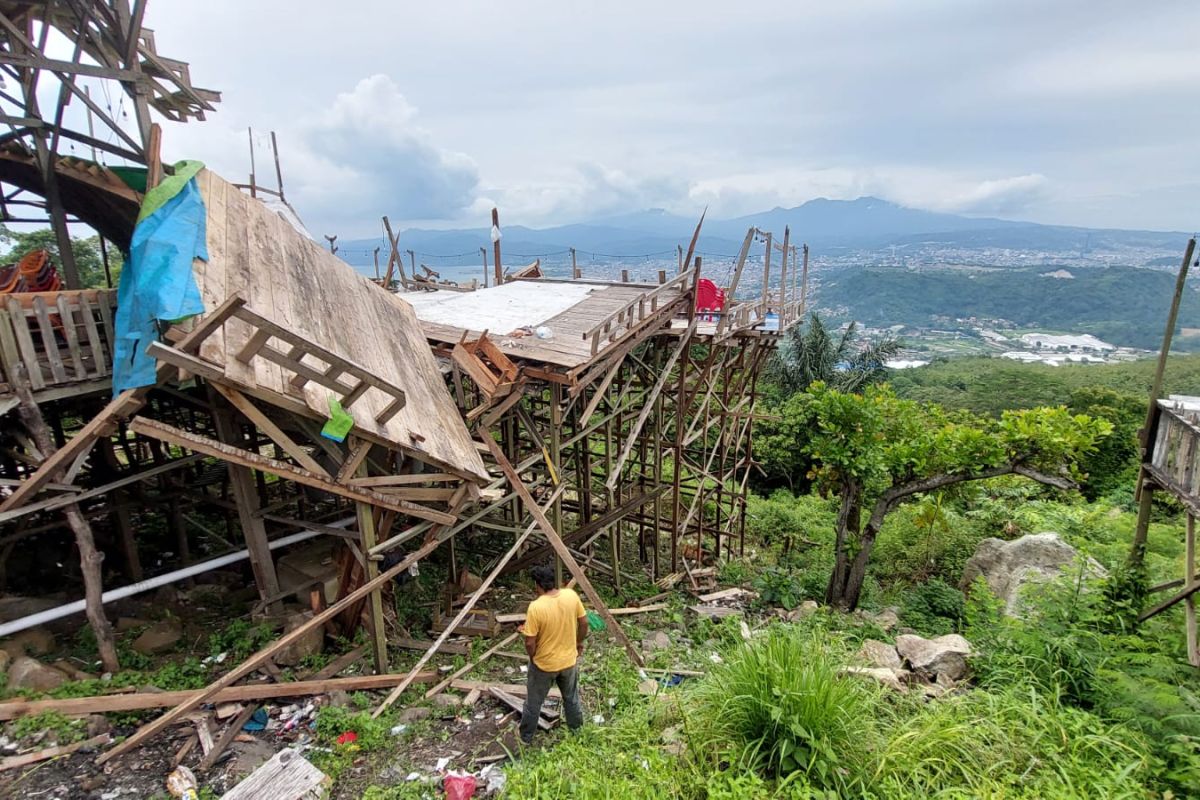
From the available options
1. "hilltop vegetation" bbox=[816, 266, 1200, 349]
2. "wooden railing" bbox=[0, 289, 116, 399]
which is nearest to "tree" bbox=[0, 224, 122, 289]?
"wooden railing" bbox=[0, 289, 116, 399]

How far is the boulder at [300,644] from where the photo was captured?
6738mm

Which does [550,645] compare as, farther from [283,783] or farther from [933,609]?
[933,609]

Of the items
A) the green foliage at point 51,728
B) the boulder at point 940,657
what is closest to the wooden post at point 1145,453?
the boulder at point 940,657

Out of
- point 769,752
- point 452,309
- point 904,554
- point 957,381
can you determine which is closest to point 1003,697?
point 769,752

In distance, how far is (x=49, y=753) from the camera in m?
5.09

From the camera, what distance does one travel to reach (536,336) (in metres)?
9.04

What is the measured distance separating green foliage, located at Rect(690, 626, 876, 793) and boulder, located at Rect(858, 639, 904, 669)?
84.1 inches

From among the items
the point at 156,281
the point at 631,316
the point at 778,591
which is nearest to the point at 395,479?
the point at 156,281

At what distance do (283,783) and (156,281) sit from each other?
14.6ft

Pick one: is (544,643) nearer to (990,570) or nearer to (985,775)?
(985,775)

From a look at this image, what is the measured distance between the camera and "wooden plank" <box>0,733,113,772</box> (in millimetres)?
4930

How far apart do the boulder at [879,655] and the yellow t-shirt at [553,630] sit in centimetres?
363

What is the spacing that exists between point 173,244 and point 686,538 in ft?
41.3

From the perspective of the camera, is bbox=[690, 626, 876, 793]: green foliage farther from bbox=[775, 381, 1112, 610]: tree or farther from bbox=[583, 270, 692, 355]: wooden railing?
bbox=[775, 381, 1112, 610]: tree
